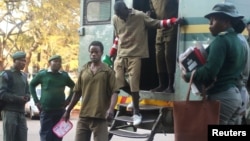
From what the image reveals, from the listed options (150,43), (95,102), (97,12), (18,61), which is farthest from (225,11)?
(97,12)

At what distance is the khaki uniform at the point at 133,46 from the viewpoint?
6883mm

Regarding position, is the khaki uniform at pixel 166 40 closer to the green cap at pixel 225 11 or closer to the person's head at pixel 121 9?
the person's head at pixel 121 9

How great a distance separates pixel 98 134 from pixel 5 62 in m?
19.1

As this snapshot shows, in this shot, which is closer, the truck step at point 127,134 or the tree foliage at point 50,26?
the truck step at point 127,134

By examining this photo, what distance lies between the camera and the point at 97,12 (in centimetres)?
850

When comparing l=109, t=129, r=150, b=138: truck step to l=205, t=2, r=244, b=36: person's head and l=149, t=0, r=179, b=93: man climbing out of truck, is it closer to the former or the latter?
l=149, t=0, r=179, b=93: man climbing out of truck

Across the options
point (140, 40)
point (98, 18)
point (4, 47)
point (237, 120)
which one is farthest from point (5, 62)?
point (237, 120)

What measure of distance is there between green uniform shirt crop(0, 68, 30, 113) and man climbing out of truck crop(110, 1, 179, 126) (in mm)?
1375

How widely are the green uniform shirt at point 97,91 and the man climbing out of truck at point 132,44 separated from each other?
79cm

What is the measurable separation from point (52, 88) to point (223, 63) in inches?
154

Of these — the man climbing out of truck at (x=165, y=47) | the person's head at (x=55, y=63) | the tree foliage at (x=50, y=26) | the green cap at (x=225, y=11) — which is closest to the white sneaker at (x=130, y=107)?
the man climbing out of truck at (x=165, y=47)

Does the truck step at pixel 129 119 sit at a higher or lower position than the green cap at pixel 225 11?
lower

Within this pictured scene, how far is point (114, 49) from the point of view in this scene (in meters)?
7.50

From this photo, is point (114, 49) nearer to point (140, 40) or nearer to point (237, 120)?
point (140, 40)
